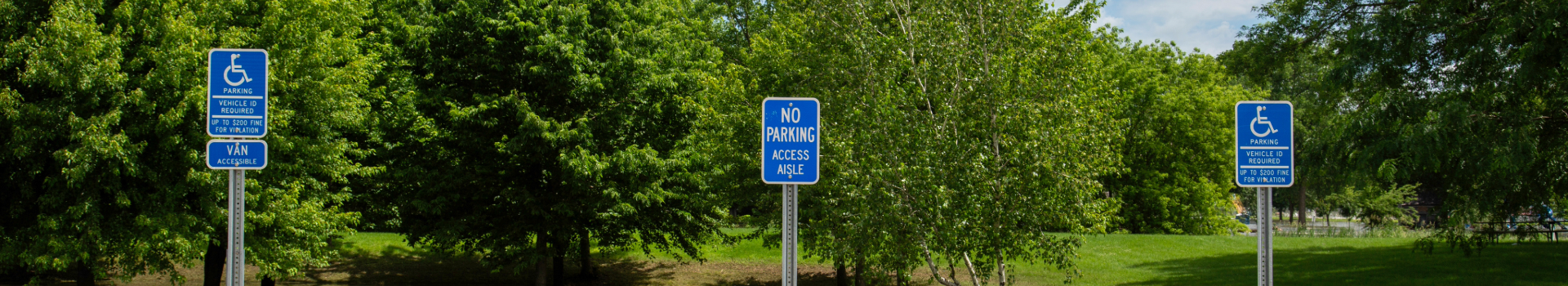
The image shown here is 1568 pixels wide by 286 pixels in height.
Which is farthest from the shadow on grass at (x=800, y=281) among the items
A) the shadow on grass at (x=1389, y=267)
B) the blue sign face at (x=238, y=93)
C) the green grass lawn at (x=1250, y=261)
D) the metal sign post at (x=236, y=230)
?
the blue sign face at (x=238, y=93)

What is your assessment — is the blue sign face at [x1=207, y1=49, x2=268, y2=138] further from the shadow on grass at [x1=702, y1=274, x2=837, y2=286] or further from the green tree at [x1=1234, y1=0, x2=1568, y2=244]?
the shadow on grass at [x1=702, y1=274, x2=837, y2=286]

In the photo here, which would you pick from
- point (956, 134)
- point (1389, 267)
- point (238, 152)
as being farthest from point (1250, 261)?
point (238, 152)

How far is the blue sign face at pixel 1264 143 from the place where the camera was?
616 cm

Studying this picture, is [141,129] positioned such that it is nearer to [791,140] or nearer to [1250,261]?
[791,140]

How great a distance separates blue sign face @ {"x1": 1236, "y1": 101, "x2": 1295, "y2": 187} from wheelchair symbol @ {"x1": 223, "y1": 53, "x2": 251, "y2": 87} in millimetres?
6465

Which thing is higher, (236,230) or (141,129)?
(141,129)

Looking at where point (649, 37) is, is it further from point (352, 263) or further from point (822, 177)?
point (352, 263)

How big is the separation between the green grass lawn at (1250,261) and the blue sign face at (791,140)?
9.92 metres

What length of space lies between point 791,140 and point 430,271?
59.4 ft

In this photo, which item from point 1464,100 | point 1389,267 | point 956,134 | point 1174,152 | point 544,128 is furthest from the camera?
point 1174,152

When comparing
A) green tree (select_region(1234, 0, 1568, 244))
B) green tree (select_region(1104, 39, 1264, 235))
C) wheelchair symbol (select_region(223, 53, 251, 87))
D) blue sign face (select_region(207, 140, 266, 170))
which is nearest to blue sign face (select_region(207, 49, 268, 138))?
wheelchair symbol (select_region(223, 53, 251, 87))

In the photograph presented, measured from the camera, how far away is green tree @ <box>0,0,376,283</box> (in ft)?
39.1

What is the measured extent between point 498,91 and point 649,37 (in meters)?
2.76

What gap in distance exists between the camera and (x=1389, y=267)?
17.5 meters
